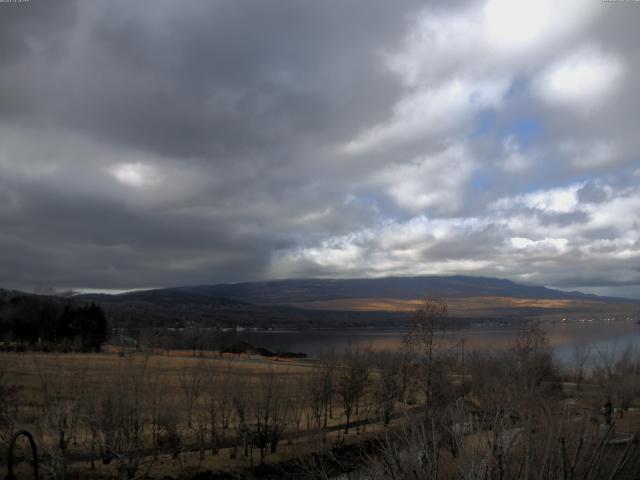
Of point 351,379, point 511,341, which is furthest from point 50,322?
point 511,341

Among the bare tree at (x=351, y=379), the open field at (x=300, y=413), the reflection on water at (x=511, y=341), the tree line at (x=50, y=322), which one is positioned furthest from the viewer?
the tree line at (x=50, y=322)

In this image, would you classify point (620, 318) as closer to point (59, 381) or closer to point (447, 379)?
point (447, 379)

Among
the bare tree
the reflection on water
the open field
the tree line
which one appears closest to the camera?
the open field

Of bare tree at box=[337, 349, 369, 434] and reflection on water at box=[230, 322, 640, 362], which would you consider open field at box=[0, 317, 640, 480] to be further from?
reflection on water at box=[230, 322, 640, 362]

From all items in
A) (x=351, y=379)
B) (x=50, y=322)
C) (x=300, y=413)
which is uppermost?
(x=50, y=322)

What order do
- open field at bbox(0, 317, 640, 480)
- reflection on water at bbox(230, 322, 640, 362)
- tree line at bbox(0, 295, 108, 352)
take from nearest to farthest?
open field at bbox(0, 317, 640, 480) → reflection on water at bbox(230, 322, 640, 362) → tree line at bbox(0, 295, 108, 352)

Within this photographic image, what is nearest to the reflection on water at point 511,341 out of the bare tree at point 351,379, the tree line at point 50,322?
the bare tree at point 351,379

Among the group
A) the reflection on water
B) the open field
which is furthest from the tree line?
the open field

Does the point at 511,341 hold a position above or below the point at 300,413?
above

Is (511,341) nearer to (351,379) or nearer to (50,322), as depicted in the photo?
(351,379)

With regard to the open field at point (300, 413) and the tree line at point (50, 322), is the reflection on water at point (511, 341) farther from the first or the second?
the tree line at point (50, 322)

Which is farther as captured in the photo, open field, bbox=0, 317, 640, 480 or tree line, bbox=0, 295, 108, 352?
tree line, bbox=0, 295, 108, 352

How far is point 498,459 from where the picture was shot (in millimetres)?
8133

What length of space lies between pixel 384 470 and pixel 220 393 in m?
25.3
